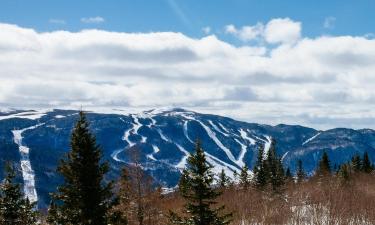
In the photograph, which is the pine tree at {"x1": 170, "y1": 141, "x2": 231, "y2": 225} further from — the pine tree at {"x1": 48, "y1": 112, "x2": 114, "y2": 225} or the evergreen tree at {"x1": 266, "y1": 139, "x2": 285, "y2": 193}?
the evergreen tree at {"x1": 266, "y1": 139, "x2": 285, "y2": 193}

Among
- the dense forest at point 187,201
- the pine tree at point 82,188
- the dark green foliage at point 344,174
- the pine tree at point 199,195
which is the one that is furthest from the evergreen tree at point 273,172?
the pine tree at point 82,188

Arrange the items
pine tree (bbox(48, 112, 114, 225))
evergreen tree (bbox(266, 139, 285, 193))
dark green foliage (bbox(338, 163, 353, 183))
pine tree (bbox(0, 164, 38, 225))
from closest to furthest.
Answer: pine tree (bbox(48, 112, 114, 225)) < pine tree (bbox(0, 164, 38, 225)) < dark green foliage (bbox(338, 163, 353, 183)) < evergreen tree (bbox(266, 139, 285, 193))

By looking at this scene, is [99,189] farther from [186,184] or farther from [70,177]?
[186,184]

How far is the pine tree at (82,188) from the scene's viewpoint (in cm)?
1854

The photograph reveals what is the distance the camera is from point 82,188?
18.6 meters

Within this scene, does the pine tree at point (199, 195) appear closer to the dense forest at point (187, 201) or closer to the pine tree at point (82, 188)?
the dense forest at point (187, 201)

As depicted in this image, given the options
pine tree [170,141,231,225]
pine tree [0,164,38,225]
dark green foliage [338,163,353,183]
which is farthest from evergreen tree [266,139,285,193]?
pine tree [170,141,231,225]

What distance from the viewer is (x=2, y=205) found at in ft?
102

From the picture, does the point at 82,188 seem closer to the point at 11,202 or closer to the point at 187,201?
the point at 187,201

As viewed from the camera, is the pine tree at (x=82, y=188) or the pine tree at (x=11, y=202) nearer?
the pine tree at (x=82, y=188)

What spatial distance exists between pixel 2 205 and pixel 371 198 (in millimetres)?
21268

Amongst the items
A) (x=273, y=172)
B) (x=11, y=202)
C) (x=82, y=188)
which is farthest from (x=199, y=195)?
(x=273, y=172)

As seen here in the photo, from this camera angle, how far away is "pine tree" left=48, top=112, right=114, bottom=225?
18542 millimetres

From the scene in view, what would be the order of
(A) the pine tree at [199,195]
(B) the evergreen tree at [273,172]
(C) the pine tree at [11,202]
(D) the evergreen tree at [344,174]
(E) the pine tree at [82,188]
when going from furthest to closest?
(B) the evergreen tree at [273,172]
(D) the evergreen tree at [344,174]
(C) the pine tree at [11,202]
(A) the pine tree at [199,195]
(E) the pine tree at [82,188]
